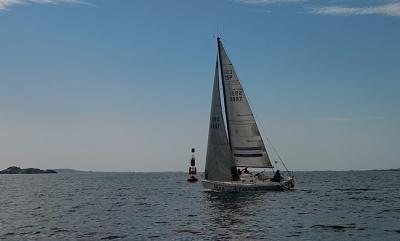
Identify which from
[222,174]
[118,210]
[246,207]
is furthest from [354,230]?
[222,174]

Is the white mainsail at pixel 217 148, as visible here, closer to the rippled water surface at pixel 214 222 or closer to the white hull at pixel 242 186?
the white hull at pixel 242 186

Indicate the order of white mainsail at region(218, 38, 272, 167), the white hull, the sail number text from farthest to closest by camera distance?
the sail number text → white mainsail at region(218, 38, 272, 167) → the white hull

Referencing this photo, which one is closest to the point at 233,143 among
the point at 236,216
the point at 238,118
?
the point at 238,118

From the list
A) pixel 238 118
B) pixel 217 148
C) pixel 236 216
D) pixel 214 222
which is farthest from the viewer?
pixel 238 118

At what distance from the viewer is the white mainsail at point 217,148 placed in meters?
58.5

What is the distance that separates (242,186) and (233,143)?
658 cm

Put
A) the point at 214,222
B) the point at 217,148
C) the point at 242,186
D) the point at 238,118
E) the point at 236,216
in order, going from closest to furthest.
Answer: the point at 214,222 < the point at 236,216 < the point at 242,186 < the point at 217,148 < the point at 238,118

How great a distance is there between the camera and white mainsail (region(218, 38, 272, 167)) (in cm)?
6178

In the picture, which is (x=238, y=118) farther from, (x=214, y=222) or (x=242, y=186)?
(x=214, y=222)

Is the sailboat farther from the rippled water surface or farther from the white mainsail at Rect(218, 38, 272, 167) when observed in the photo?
the rippled water surface

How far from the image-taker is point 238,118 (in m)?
62.0

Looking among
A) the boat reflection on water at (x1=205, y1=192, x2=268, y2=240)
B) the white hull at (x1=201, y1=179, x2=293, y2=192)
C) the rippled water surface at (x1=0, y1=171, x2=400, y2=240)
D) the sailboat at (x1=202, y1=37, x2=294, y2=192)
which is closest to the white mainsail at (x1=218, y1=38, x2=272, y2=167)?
the sailboat at (x1=202, y1=37, x2=294, y2=192)

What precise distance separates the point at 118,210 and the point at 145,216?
6.97 m

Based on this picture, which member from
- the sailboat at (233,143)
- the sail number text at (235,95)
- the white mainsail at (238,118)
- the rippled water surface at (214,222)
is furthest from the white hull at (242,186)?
the sail number text at (235,95)
